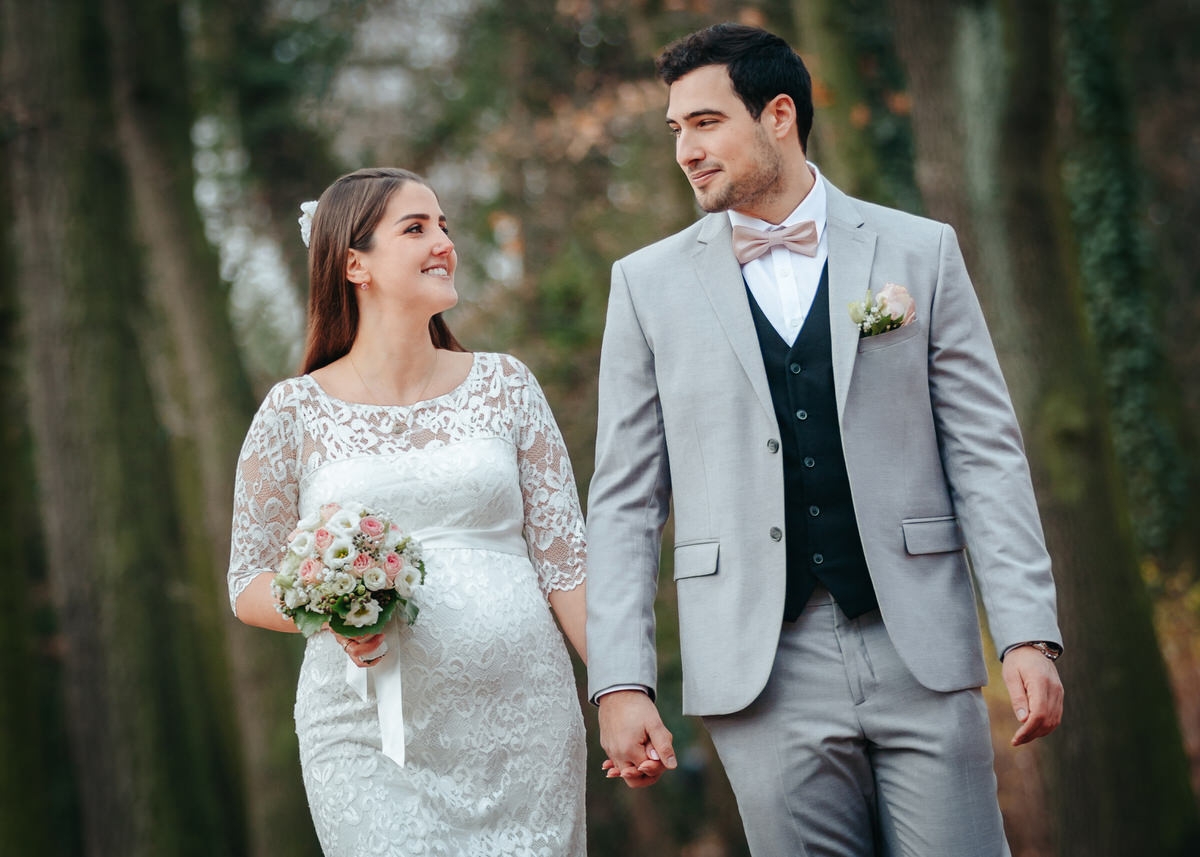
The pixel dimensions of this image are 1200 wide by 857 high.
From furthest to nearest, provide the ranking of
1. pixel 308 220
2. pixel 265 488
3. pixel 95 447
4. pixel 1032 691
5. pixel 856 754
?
pixel 95 447
pixel 308 220
pixel 265 488
pixel 856 754
pixel 1032 691

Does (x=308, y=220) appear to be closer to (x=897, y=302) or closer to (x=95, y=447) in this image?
(x=897, y=302)

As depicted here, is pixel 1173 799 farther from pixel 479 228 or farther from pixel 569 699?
pixel 479 228

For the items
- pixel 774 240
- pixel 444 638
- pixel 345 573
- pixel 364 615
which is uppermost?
pixel 774 240

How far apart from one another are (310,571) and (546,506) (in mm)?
886

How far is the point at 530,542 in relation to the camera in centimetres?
414

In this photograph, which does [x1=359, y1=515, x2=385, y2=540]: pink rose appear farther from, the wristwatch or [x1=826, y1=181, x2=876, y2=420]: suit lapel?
the wristwatch

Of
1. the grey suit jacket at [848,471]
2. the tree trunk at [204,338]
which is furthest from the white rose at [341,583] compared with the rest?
the tree trunk at [204,338]

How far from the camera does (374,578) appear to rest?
3439 mm

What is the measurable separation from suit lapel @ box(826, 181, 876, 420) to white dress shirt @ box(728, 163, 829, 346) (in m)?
0.03

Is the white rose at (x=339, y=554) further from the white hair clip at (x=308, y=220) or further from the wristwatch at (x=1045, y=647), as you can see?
the wristwatch at (x=1045, y=647)

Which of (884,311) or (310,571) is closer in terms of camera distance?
(884,311)

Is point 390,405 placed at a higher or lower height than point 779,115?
lower

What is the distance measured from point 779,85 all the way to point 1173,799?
480 centimetres


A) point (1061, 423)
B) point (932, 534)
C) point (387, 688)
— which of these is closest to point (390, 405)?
point (387, 688)
